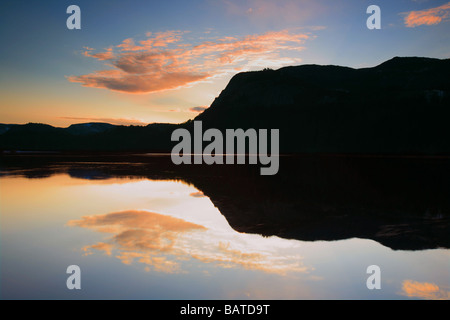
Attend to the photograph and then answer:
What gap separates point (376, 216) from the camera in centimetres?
1667

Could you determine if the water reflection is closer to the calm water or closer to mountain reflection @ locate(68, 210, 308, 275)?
the calm water

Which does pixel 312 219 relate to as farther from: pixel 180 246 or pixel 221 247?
pixel 180 246

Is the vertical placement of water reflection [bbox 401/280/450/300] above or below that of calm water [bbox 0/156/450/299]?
below

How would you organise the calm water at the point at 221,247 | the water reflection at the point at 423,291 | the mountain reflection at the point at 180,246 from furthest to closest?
the mountain reflection at the point at 180,246 → the calm water at the point at 221,247 → the water reflection at the point at 423,291

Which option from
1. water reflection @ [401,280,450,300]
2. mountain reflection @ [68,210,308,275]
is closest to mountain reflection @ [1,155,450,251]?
mountain reflection @ [68,210,308,275]

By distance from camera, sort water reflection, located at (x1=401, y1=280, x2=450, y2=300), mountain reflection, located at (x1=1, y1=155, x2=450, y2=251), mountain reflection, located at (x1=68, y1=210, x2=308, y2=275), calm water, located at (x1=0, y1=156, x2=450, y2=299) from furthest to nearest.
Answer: mountain reflection, located at (x1=1, y1=155, x2=450, y2=251)
mountain reflection, located at (x1=68, y1=210, x2=308, y2=275)
calm water, located at (x1=0, y1=156, x2=450, y2=299)
water reflection, located at (x1=401, y1=280, x2=450, y2=300)

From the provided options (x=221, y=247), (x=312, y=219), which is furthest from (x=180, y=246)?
(x=312, y=219)

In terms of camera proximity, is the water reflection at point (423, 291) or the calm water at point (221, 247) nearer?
the water reflection at point (423, 291)

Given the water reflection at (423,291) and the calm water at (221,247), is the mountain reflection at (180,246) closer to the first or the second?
the calm water at (221,247)

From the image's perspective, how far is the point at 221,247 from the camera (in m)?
11.6

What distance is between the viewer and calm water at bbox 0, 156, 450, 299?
8.11 metres

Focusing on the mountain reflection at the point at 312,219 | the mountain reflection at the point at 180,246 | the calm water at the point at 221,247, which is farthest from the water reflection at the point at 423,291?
the mountain reflection at the point at 312,219

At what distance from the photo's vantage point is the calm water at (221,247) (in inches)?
319

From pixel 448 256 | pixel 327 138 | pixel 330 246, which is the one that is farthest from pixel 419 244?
pixel 327 138
